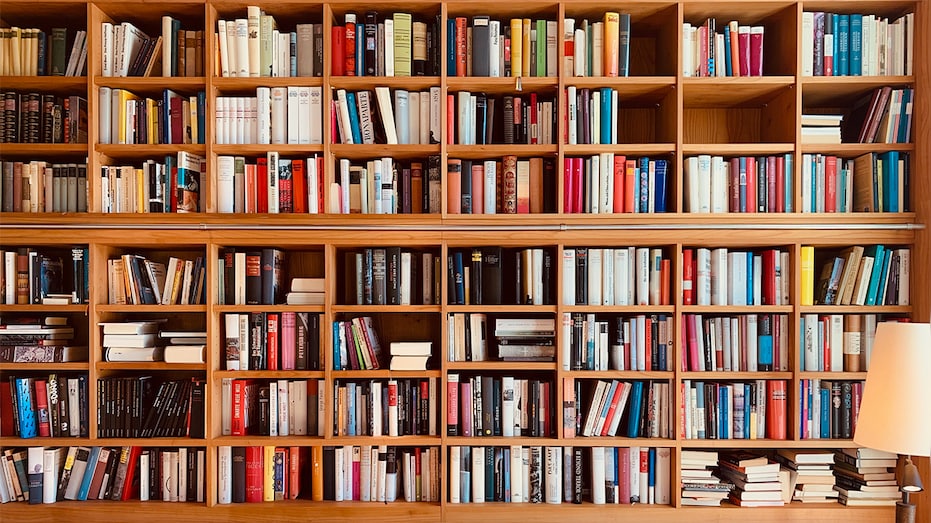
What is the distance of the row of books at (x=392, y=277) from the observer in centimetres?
293

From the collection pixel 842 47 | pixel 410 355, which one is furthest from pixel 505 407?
pixel 842 47

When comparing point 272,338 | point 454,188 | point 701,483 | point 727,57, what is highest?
point 727,57

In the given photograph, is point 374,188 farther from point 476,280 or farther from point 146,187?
point 146,187

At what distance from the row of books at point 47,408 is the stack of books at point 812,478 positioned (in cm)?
289

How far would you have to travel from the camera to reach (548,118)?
2941 mm

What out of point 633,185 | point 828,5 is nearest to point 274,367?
point 633,185

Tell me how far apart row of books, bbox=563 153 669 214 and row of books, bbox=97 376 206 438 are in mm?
1698

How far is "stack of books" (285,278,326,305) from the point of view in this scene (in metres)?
2.95

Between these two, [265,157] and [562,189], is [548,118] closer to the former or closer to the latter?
[562,189]

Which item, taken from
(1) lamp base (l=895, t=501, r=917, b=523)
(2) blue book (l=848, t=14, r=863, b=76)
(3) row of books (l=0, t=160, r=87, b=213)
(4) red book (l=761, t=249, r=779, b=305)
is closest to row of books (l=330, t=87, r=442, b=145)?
(3) row of books (l=0, t=160, r=87, b=213)

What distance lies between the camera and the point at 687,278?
2.90 m

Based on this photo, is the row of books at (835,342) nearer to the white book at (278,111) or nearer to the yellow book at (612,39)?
the yellow book at (612,39)

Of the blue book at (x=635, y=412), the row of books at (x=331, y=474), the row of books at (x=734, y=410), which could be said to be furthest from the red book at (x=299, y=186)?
the row of books at (x=734, y=410)

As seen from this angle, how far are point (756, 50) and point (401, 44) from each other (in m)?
1.44
